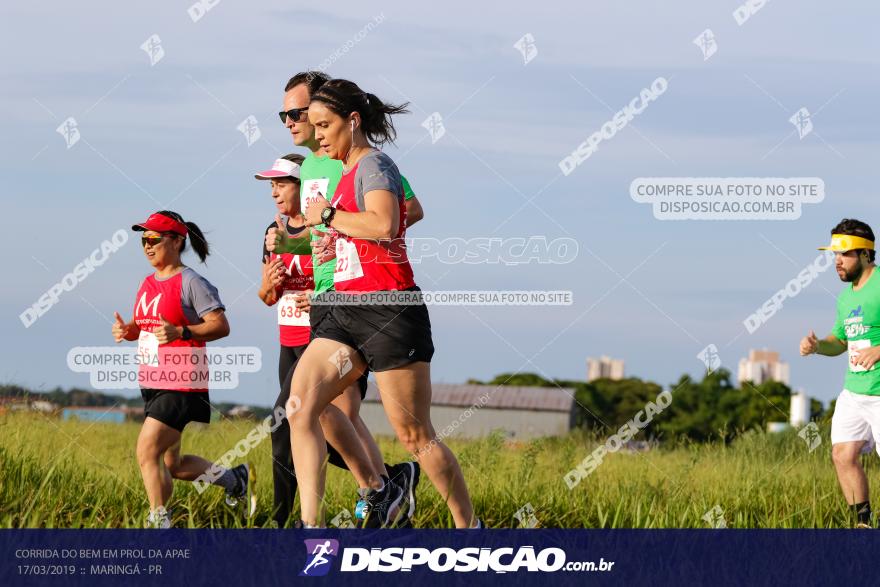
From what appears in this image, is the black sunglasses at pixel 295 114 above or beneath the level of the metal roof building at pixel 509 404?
beneath

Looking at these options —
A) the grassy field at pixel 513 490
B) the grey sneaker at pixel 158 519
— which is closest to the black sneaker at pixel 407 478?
the grassy field at pixel 513 490

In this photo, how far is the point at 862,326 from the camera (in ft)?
23.6

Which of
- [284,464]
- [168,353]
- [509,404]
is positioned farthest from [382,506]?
[509,404]

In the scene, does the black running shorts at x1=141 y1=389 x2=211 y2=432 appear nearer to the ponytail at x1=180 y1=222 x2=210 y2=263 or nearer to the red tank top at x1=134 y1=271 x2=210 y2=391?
the red tank top at x1=134 y1=271 x2=210 y2=391

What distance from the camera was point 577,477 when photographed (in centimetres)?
752

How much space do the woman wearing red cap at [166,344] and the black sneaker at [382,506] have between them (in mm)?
1136

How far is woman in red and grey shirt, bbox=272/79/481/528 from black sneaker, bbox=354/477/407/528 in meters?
0.53

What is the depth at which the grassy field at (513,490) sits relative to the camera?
6688mm

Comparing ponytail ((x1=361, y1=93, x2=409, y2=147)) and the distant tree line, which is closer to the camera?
ponytail ((x1=361, y1=93, x2=409, y2=147))

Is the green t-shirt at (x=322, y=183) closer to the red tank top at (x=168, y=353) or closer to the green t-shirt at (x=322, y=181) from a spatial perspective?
the green t-shirt at (x=322, y=181)

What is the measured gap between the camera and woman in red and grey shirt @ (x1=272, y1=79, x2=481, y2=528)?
5508 mm

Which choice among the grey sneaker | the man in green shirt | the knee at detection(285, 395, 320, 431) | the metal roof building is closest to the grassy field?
the grey sneaker

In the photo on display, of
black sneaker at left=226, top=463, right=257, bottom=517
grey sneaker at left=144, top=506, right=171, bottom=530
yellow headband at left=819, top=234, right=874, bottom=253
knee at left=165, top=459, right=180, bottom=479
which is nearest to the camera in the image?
grey sneaker at left=144, top=506, right=171, bottom=530

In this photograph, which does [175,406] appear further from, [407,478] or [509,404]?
[509,404]
